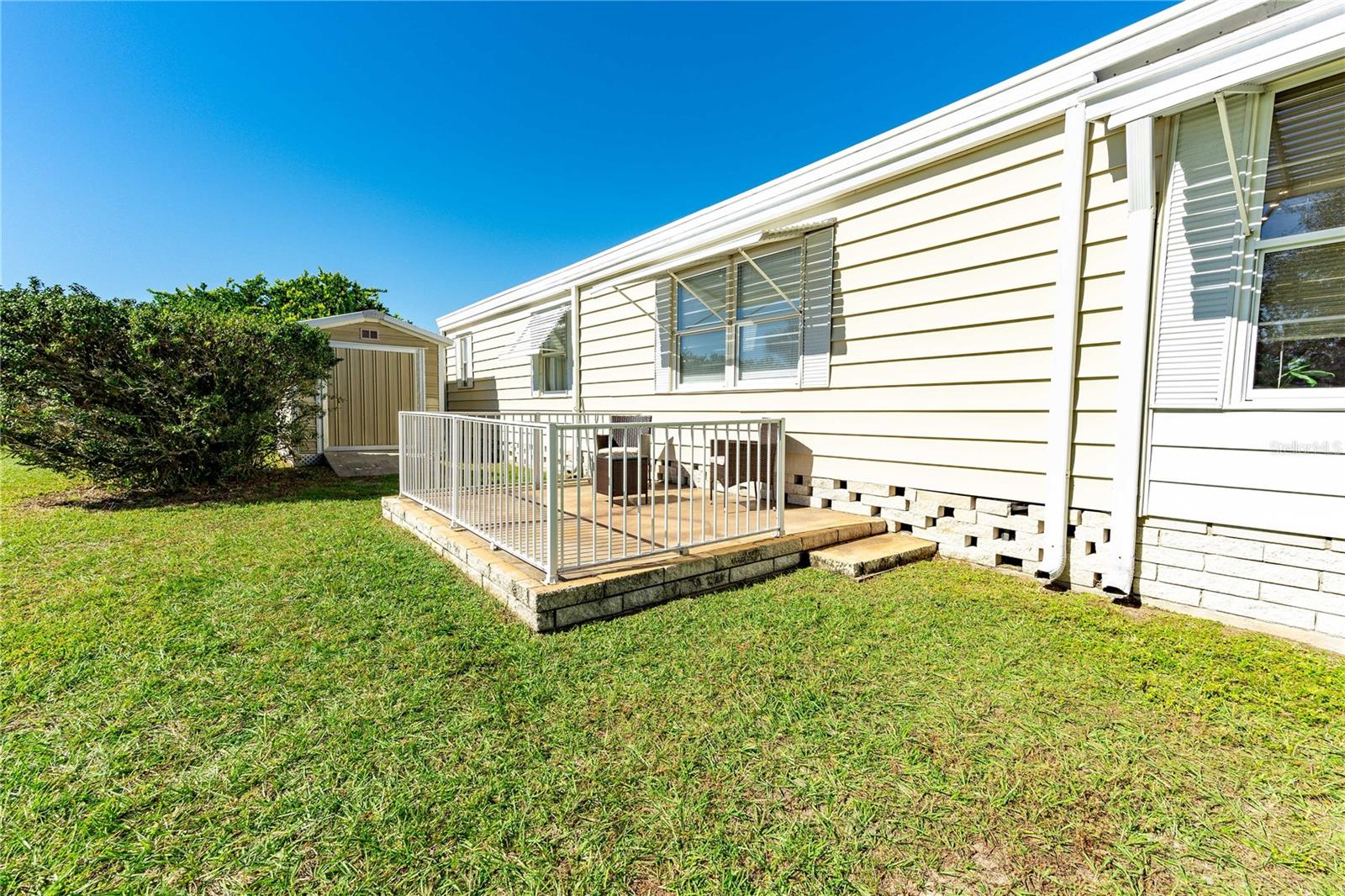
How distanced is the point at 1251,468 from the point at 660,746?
3.41 m

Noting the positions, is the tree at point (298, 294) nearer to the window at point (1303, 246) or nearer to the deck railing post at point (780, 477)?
the deck railing post at point (780, 477)

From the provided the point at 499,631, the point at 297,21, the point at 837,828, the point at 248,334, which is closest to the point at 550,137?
the point at 297,21

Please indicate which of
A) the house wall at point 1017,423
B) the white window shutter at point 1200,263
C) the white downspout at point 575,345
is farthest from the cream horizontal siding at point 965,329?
the white downspout at point 575,345

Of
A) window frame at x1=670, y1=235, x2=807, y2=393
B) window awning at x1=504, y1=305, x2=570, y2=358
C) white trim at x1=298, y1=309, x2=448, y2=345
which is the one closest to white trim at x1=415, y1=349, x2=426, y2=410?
white trim at x1=298, y1=309, x2=448, y2=345

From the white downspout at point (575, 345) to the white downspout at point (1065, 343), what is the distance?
6021 millimetres

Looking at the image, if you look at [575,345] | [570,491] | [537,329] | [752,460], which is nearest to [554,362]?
[537,329]

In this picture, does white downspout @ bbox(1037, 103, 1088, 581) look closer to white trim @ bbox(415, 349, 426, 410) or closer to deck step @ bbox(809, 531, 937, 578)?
deck step @ bbox(809, 531, 937, 578)

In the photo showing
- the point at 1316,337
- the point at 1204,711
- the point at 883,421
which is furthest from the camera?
the point at 883,421

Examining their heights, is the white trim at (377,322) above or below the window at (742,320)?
above

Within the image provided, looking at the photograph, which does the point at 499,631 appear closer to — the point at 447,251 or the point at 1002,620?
the point at 1002,620

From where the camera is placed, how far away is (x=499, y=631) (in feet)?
9.22

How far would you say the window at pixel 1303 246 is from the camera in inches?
103

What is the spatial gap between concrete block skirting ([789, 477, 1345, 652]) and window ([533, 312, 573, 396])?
611cm

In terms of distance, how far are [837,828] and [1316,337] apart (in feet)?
11.5
